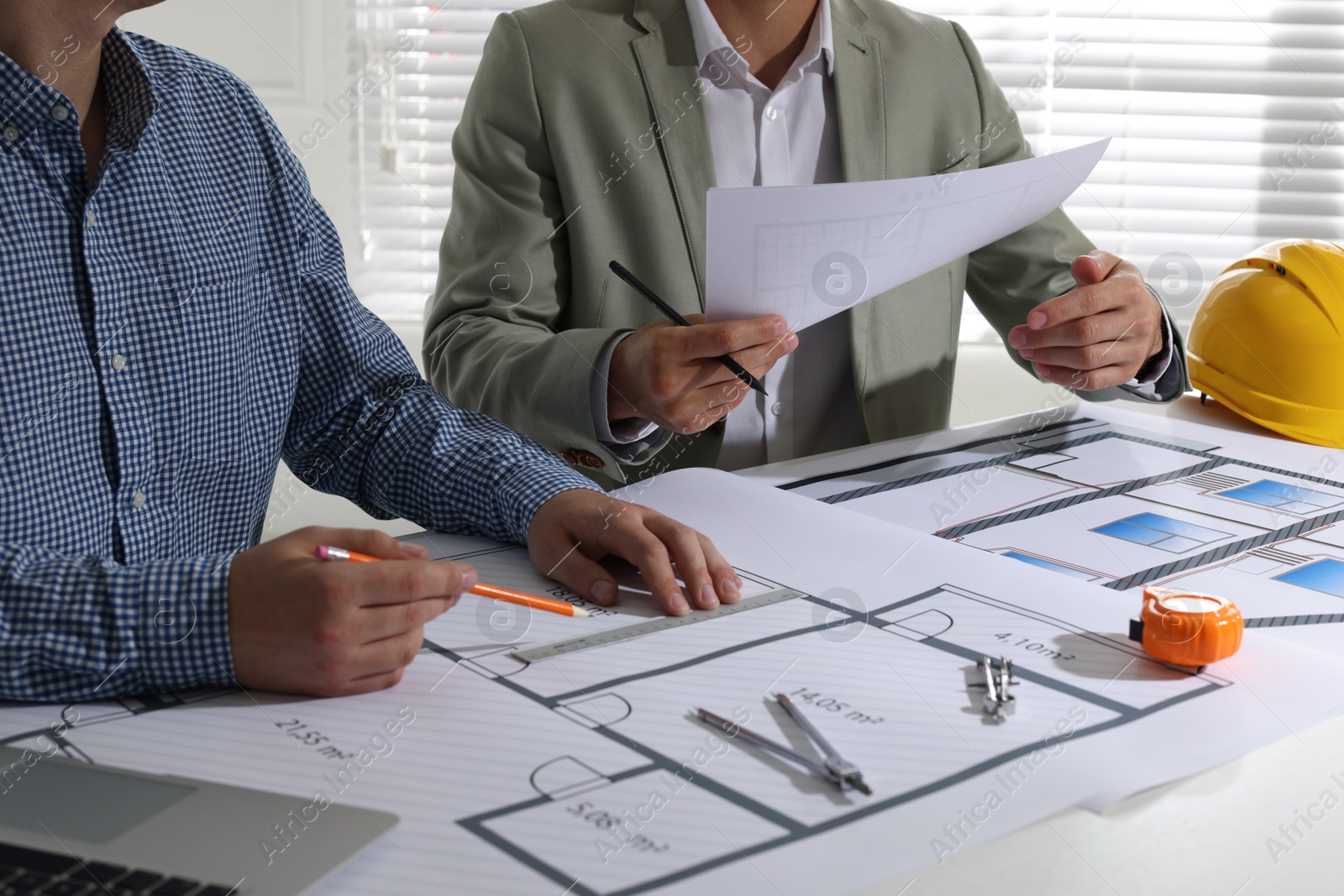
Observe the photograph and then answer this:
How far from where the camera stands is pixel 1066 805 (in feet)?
2.05

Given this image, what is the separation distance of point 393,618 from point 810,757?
0.90 ft

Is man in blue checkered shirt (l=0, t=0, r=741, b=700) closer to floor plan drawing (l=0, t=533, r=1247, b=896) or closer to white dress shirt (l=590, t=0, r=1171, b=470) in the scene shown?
floor plan drawing (l=0, t=533, r=1247, b=896)

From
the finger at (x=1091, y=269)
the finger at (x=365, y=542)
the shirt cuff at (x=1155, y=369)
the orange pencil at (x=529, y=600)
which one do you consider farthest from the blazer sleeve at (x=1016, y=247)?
the finger at (x=365, y=542)

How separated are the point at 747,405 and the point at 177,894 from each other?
43.2 inches

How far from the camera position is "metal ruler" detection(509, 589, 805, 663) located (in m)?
0.81

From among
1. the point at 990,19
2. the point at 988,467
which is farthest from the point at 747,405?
the point at 990,19

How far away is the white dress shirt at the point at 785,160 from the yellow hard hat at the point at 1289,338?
12 cm

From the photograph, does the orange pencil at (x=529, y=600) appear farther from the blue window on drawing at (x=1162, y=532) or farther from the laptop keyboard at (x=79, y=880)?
the blue window on drawing at (x=1162, y=532)

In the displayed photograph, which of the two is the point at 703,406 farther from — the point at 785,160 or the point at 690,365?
the point at 785,160

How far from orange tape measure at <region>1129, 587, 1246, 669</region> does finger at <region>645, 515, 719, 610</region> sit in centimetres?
31

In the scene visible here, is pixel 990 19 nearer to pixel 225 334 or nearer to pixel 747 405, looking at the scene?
pixel 747 405

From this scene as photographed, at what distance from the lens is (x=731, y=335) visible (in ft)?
3.50

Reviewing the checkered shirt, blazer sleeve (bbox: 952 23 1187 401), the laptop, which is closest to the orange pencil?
the checkered shirt

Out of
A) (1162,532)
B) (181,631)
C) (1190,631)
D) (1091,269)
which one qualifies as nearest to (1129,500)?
(1162,532)
